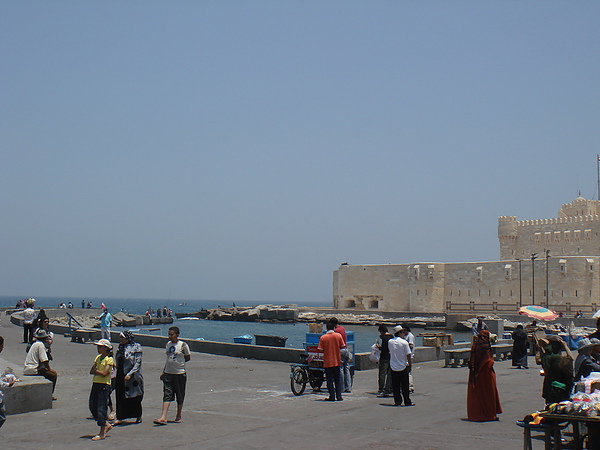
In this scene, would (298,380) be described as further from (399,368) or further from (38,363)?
(38,363)

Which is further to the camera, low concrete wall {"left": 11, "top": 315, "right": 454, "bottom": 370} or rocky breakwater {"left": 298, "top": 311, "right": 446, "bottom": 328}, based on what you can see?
rocky breakwater {"left": 298, "top": 311, "right": 446, "bottom": 328}

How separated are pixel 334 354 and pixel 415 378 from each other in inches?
145

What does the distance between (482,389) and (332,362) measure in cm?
259

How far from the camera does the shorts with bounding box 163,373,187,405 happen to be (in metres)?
8.77

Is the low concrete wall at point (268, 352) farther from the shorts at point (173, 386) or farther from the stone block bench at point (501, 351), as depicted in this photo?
the shorts at point (173, 386)

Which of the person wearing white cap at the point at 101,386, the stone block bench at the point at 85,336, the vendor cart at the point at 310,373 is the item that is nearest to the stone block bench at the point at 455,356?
the vendor cart at the point at 310,373

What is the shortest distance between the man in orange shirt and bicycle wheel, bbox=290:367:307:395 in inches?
26.1

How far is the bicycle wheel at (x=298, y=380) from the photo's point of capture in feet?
36.8

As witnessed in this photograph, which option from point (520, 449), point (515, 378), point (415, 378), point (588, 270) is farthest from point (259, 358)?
point (588, 270)

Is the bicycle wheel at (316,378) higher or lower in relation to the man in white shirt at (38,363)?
lower

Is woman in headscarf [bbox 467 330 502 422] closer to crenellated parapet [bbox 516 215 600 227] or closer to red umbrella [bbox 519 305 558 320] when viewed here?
red umbrella [bbox 519 305 558 320]

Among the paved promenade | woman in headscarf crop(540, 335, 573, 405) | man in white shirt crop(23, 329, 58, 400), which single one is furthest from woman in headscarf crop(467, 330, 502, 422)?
man in white shirt crop(23, 329, 58, 400)

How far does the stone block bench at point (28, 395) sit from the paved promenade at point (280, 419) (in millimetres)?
154

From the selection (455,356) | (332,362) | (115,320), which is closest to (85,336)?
(455,356)
